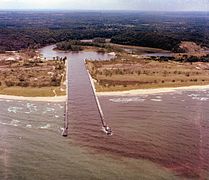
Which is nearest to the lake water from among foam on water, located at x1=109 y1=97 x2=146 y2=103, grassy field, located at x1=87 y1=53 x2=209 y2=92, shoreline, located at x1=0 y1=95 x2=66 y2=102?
foam on water, located at x1=109 y1=97 x2=146 y2=103

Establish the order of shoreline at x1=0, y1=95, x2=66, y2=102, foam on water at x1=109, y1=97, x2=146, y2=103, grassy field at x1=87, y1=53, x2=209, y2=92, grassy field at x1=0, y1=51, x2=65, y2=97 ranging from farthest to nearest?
grassy field at x1=87, y1=53, x2=209, y2=92 → grassy field at x1=0, y1=51, x2=65, y2=97 → foam on water at x1=109, y1=97, x2=146, y2=103 → shoreline at x1=0, y1=95, x2=66, y2=102

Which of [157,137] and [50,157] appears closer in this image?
[50,157]

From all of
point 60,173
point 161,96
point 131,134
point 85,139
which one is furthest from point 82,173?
point 161,96

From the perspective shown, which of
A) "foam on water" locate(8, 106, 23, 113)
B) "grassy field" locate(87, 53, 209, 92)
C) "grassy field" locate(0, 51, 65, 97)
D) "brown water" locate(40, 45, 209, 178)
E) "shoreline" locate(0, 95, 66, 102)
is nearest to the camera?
"brown water" locate(40, 45, 209, 178)

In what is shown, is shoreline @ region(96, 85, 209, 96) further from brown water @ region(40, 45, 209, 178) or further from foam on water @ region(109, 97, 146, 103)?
foam on water @ region(109, 97, 146, 103)

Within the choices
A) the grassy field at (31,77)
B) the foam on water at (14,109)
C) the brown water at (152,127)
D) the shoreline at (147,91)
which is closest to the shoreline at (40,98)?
the grassy field at (31,77)

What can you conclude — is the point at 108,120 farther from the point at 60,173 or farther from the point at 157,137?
the point at 60,173
